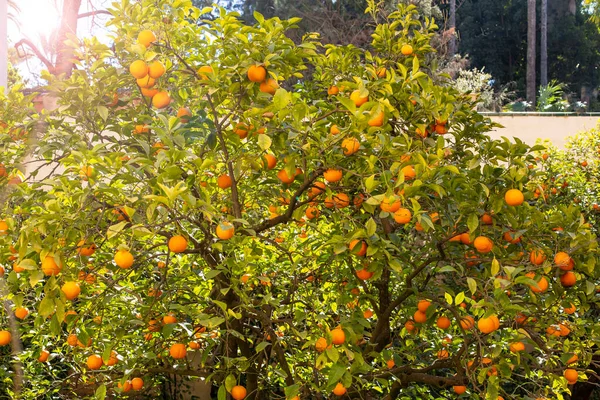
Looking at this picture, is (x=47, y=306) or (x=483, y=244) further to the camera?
(x=483, y=244)

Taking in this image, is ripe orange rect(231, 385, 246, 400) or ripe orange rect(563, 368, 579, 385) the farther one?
ripe orange rect(563, 368, 579, 385)

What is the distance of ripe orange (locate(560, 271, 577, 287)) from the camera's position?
2.07 metres

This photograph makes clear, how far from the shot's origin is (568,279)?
208cm

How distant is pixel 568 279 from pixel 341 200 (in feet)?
2.56

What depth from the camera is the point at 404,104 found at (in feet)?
7.45

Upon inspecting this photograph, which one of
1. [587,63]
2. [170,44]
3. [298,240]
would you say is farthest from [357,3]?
[170,44]

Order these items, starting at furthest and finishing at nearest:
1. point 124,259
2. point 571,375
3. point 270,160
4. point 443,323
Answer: point 571,375
point 443,323
point 270,160
point 124,259

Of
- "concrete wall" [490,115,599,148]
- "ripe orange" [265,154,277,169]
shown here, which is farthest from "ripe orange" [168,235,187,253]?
"concrete wall" [490,115,599,148]

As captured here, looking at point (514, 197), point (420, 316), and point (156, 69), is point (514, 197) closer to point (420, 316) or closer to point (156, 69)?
point (420, 316)

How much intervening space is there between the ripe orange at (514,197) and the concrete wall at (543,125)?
22.3 feet

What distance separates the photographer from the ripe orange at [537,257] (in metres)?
2.04

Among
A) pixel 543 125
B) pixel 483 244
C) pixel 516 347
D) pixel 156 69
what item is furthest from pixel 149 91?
pixel 543 125

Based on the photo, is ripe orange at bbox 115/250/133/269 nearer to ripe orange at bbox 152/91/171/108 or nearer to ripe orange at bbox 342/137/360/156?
ripe orange at bbox 152/91/171/108

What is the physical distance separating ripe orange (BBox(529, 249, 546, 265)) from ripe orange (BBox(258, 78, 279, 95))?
98 cm
